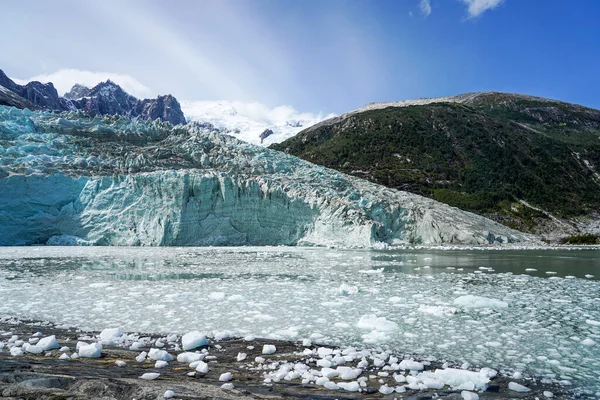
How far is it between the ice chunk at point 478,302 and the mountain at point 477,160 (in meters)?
54.5

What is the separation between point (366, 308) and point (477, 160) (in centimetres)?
8204

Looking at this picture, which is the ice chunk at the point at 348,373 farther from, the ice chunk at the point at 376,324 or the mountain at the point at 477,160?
the mountain at the point at 477,160

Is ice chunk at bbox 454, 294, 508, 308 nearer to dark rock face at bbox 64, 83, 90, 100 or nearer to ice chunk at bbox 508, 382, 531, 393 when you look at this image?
ice chunk at bbox 508, 382, 531, 393

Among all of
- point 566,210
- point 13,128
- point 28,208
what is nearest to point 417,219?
point 28,208

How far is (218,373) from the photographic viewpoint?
4355 millimetres

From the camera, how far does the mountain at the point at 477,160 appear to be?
6588 centimetres

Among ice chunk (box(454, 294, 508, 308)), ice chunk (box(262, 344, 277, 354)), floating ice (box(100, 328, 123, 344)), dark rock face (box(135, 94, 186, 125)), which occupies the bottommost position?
floating ice (box(100, 328, 123, 344))

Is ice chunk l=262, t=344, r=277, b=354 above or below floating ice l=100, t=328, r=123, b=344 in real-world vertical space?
above

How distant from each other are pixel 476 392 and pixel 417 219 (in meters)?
29.3

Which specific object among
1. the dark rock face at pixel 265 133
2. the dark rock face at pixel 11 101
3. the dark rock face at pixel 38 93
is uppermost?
the dark rock face at pixel 265 133

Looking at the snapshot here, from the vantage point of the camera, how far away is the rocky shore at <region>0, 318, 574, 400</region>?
12.1ft

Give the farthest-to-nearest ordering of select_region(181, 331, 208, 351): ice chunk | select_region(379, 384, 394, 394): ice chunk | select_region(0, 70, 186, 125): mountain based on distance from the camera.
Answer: select_region(0, 70, 186, 125): mountain < select_region(181, 331, 208, 351): ice chunk < select_region(379, 384, 394, 394): ice chunk

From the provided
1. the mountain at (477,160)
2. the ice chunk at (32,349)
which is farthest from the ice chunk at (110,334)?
the mountain at (477,160)

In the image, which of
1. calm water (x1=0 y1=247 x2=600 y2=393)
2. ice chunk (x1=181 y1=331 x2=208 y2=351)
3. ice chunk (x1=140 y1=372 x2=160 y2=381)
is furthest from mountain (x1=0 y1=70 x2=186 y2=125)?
ice chunk (x1=140 y1=372 x2=160 y2=381)
